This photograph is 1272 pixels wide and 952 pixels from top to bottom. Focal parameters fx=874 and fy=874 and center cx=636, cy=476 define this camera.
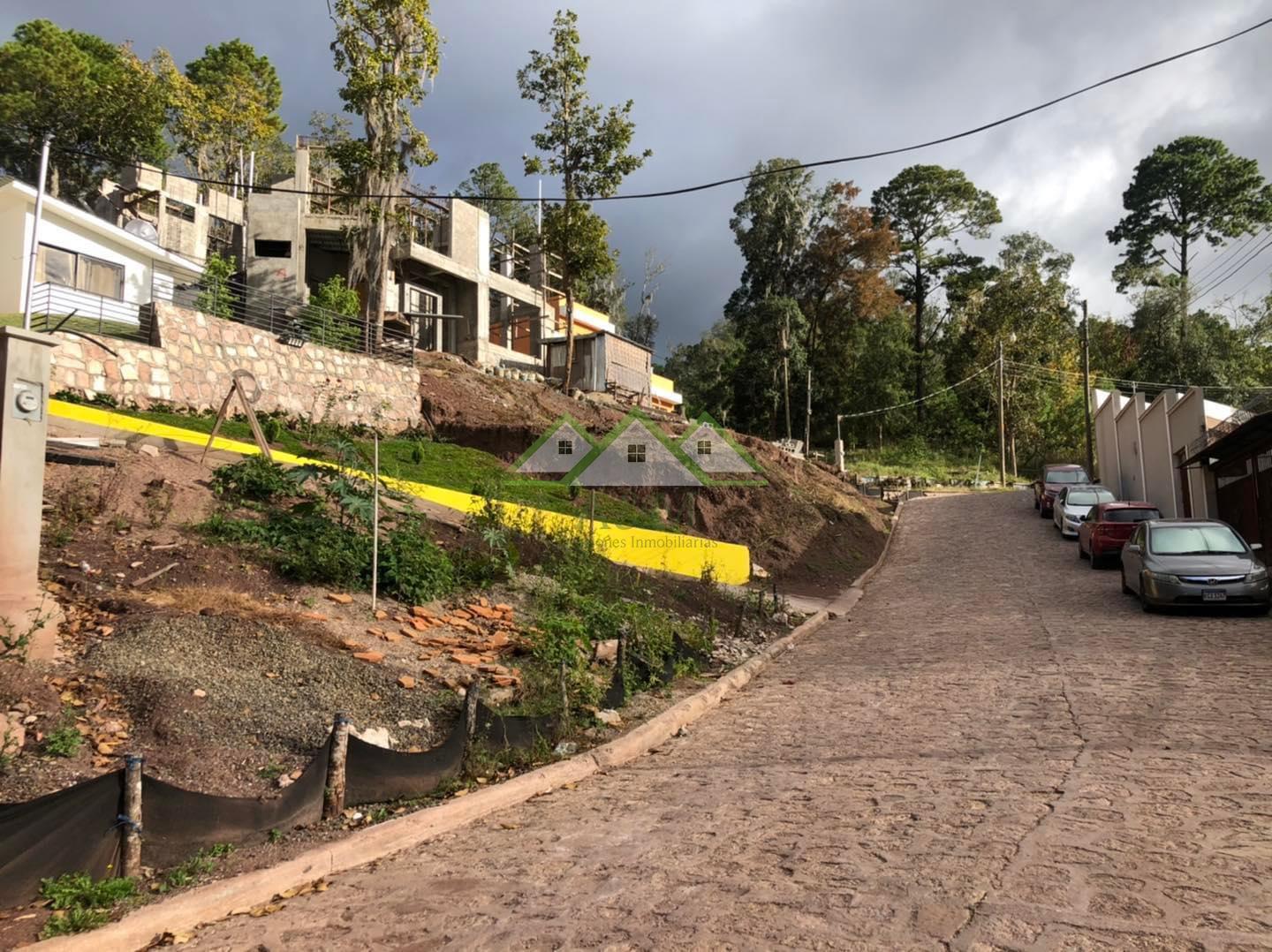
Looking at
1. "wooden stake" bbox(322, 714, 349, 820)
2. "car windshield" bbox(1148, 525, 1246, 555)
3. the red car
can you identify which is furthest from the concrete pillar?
the red car

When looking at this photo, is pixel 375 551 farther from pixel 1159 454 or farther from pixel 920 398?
pixel 920 398

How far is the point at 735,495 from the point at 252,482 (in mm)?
14653

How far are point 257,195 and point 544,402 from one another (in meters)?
16.3

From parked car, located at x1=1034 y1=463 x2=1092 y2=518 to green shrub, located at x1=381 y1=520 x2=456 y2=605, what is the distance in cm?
2593

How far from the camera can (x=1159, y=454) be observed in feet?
90.0

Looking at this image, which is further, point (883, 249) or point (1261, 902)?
point (883, 249)

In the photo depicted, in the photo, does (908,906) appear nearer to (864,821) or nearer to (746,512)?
(864,821)

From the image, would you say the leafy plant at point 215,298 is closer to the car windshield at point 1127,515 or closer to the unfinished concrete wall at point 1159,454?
the car windshield at point 1127,515

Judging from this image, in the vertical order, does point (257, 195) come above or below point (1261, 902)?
above

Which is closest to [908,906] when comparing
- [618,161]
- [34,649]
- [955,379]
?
[34,649]

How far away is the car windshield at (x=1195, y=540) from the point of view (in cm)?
1407

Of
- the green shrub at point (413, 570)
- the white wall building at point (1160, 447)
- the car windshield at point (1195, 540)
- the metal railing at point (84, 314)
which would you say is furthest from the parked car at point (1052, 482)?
the metal railing at point (84, 314)

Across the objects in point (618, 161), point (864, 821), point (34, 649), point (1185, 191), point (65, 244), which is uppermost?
point (1185, 191)

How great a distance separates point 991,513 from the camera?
33781 mm
